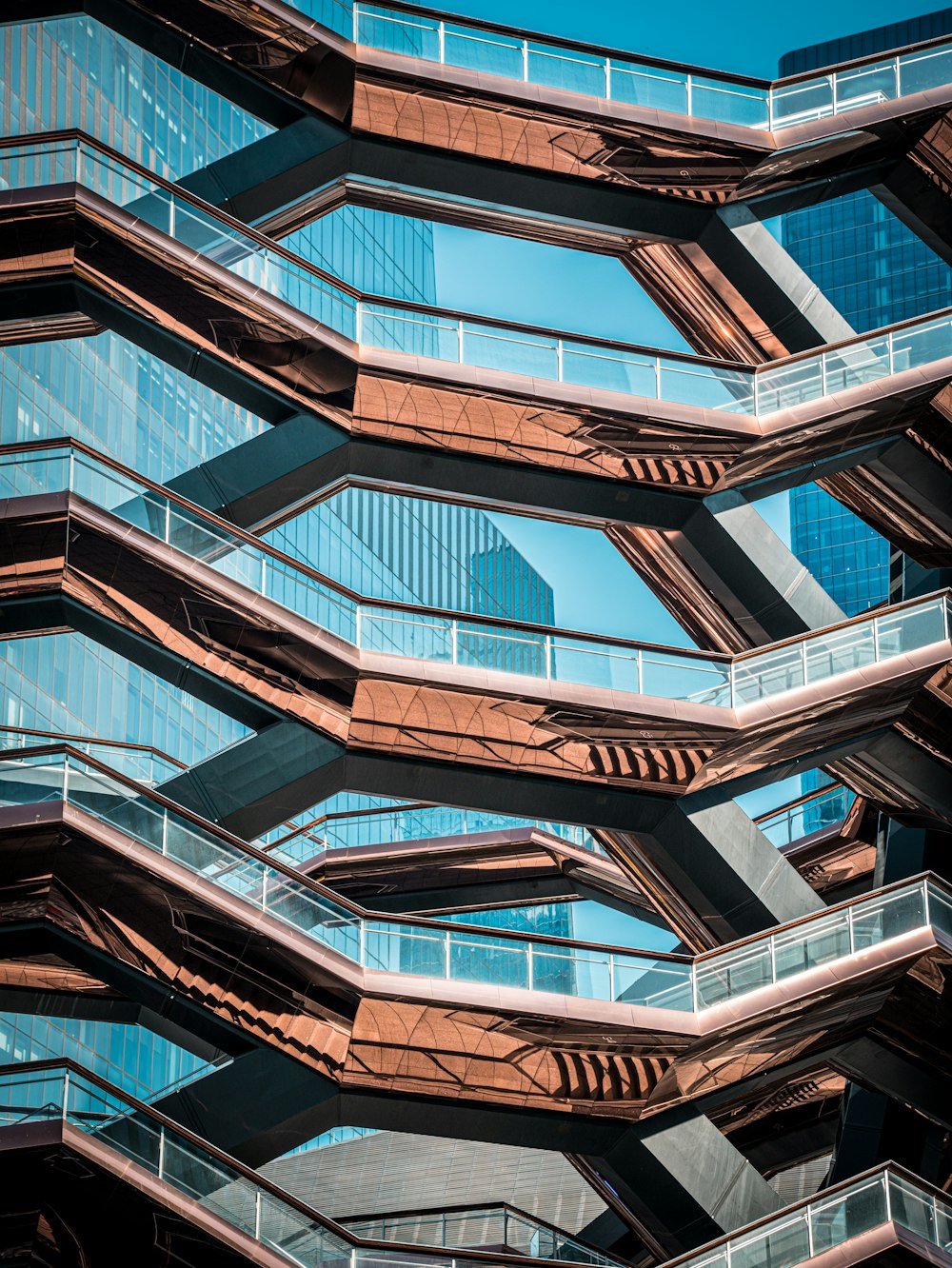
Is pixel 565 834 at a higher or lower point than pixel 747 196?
lower

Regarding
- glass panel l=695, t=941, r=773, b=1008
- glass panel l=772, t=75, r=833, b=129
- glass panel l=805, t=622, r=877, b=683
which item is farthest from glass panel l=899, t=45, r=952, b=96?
glass panel l=695, t=941, r=773, b=1008

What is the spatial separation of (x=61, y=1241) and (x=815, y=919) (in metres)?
9.24

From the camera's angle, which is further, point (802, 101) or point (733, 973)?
point (802, 101)

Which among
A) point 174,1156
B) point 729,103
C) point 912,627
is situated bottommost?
point 174,1156

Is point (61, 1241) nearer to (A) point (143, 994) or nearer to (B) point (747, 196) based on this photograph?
(A) point (143, 994)

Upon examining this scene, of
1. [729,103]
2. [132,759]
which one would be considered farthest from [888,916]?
[729,103]

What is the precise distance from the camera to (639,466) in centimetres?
2552

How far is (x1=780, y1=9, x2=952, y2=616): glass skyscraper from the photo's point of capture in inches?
4272

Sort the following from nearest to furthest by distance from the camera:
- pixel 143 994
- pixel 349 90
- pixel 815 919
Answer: pixel 143 994, pixel 815 919, pixel 349 90

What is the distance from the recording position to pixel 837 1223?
19.8m

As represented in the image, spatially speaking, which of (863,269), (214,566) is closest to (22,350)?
(214,566)

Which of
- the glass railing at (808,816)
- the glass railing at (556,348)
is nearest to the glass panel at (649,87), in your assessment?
the glass railing at (556,348)

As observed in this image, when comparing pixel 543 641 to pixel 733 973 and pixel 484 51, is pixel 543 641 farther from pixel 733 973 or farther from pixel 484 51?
pixel 484 51

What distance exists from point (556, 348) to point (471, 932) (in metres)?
8.24
